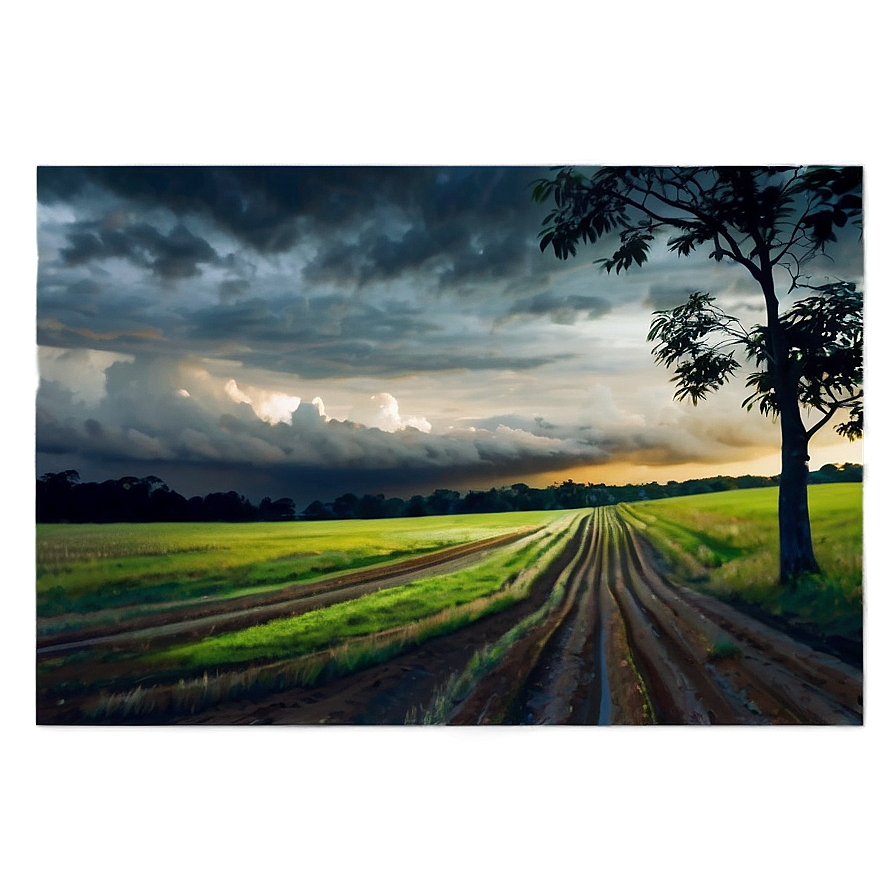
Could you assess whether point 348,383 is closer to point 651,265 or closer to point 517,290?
point 517,290

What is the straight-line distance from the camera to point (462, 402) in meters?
2.61

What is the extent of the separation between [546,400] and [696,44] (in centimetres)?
149

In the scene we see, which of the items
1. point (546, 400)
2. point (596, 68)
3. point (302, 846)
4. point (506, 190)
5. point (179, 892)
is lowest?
point (179, 892)

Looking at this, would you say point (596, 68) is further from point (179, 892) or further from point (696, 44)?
point (179, 892)

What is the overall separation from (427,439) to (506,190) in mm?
1004

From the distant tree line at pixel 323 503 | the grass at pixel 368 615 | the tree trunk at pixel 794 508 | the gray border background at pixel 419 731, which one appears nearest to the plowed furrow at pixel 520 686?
the gray border background at pixel 419 731

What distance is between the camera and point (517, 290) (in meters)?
2.62

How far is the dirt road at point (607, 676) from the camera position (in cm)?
252

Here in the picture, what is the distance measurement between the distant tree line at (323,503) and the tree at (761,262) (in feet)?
0.90

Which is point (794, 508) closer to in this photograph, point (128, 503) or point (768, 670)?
point (768, 670)

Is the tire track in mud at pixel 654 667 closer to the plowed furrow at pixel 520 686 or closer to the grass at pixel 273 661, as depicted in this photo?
the plowed furrow at pixel 520 686

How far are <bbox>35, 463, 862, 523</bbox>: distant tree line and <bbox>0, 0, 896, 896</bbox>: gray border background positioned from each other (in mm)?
176

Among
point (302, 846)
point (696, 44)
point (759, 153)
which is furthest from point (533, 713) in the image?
point (696, 44)

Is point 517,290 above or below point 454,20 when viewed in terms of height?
below
